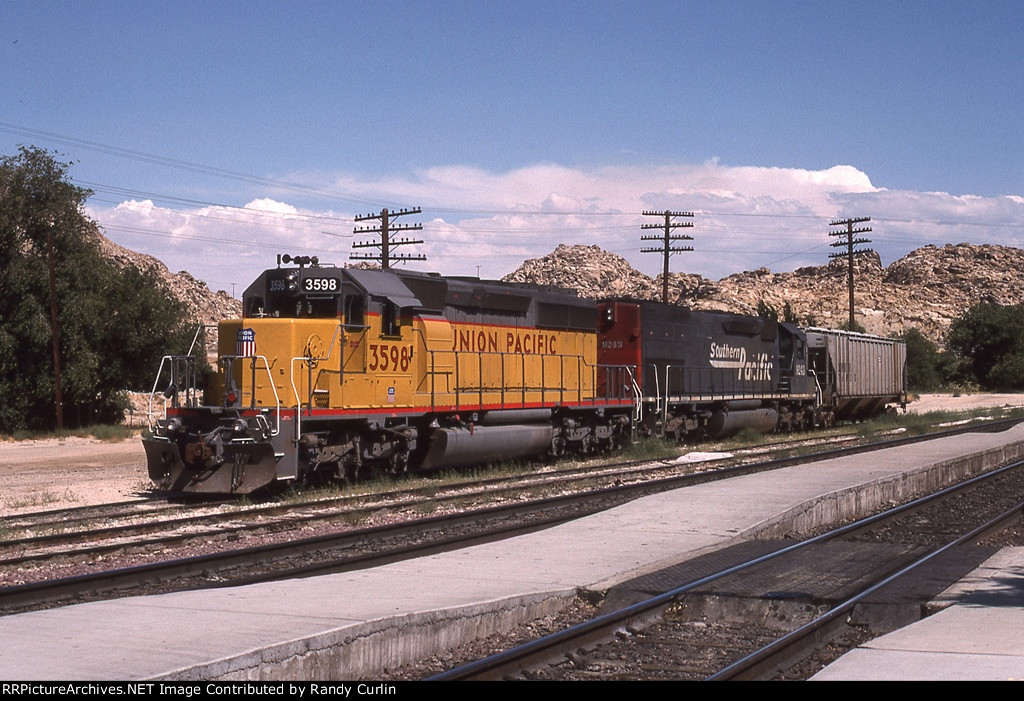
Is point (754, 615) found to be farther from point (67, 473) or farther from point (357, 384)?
point (67, 473)

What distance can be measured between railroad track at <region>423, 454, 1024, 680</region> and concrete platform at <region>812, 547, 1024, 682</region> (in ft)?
1.77

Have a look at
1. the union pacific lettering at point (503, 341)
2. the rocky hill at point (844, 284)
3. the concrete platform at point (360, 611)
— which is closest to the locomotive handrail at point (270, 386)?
the union pacific lettering at point (503, 341)

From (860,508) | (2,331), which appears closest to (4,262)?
(2,331)

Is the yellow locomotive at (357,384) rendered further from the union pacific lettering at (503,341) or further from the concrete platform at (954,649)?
the concrete platform at (954,649)

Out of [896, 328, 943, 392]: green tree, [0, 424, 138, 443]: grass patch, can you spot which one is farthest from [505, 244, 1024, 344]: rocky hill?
[0, 424, 138, 443]: grass patch

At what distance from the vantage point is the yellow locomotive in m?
14.8

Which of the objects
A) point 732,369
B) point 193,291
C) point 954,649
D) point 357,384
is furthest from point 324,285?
point 193,291

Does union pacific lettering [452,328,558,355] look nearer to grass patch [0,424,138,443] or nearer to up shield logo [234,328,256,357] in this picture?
up shield logo [234,328,256,357]

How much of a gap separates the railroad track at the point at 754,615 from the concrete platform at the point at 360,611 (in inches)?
20.4

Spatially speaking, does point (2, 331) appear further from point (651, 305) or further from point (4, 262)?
point (651, 305)

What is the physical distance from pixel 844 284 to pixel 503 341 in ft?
337

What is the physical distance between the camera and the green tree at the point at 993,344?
7138 centimetres

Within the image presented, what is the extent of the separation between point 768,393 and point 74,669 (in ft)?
91.0

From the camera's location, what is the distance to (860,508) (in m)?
14.9
